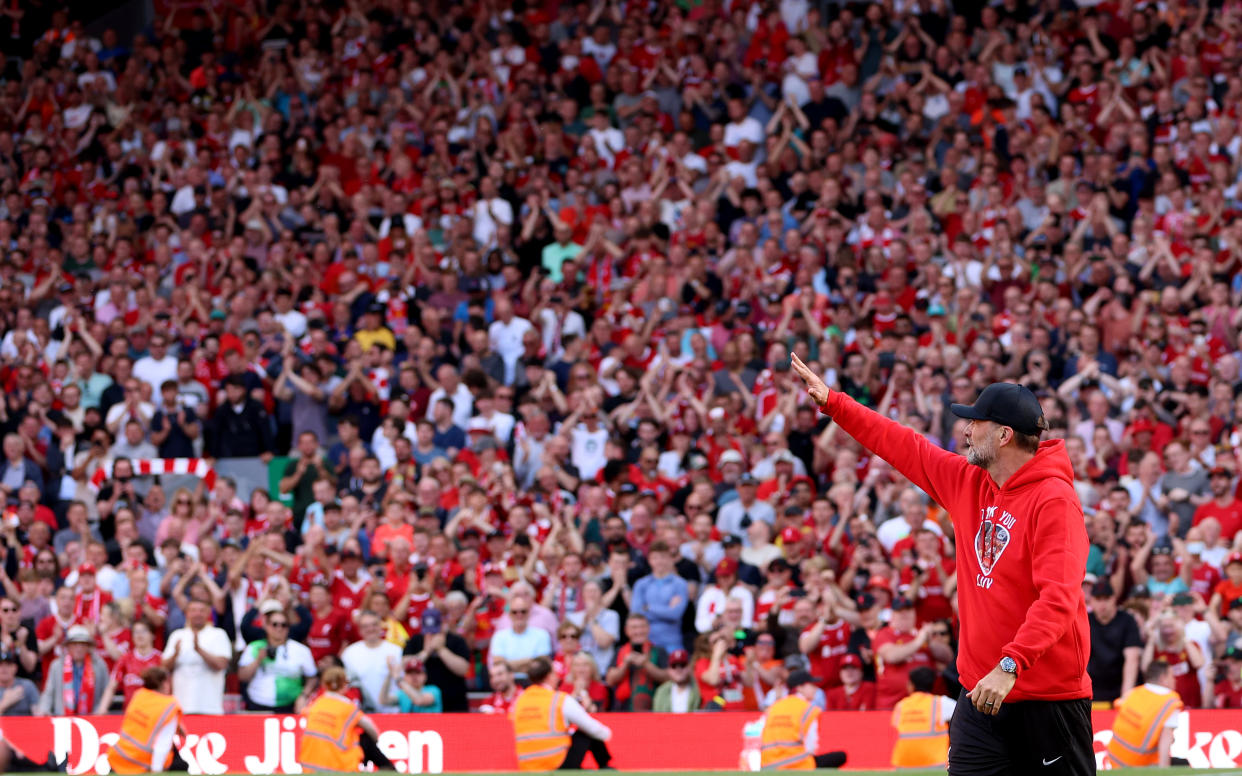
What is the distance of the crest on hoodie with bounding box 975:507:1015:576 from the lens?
19.4 ft

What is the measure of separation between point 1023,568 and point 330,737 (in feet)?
24.3

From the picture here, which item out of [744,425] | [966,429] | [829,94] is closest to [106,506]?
[744,425]

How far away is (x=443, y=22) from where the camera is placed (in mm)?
23469

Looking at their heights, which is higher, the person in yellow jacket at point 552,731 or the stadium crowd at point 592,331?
the stadium crowd at point 592,331

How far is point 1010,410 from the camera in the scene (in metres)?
5.91

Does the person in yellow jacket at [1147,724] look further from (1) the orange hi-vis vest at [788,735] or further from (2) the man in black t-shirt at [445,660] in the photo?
(2) the man in black t-shirt at [445,660]

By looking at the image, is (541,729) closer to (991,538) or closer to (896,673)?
(896,673)

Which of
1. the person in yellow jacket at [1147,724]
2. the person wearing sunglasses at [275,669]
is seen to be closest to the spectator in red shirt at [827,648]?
the person in yellow jacket at [1147,724]

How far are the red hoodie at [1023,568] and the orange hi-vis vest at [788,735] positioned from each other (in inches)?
230

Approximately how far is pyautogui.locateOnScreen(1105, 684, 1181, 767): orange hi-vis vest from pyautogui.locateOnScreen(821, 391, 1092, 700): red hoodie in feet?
19.8

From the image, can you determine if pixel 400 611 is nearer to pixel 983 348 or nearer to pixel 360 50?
pixel 983 348

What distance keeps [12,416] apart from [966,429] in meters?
14.3

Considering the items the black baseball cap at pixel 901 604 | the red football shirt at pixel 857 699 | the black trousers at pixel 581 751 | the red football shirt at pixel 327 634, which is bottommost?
the black trousers at pixel 581 751

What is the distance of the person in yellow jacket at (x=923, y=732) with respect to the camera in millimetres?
11430
